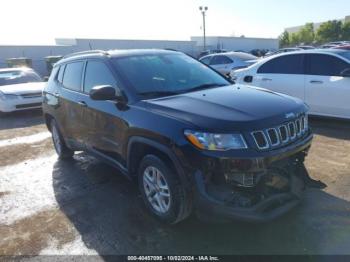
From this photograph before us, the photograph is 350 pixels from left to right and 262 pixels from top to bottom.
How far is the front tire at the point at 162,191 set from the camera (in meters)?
3.20

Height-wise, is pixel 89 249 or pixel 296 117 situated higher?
pixel 296 117

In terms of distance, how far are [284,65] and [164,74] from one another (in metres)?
4.29

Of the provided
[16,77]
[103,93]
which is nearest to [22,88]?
[16,77]

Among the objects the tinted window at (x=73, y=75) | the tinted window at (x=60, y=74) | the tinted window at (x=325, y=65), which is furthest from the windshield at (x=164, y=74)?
the tinted window at (x=325, y=65)

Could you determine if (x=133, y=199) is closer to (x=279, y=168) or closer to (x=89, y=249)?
(x=89, y=249)

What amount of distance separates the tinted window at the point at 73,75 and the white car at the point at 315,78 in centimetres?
440

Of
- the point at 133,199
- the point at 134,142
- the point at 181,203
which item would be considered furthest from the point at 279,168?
the point at 133,199

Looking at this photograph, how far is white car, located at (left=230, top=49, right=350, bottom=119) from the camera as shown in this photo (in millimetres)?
6602

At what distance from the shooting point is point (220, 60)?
14.7m

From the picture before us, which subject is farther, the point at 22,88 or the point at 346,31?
the point at 346,31

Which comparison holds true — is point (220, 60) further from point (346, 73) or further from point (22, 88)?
point (346, 73)

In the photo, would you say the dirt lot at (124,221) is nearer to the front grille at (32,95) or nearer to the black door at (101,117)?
the black door at (101,117)

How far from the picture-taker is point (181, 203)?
3.19 m

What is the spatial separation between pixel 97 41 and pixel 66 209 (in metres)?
37.3
